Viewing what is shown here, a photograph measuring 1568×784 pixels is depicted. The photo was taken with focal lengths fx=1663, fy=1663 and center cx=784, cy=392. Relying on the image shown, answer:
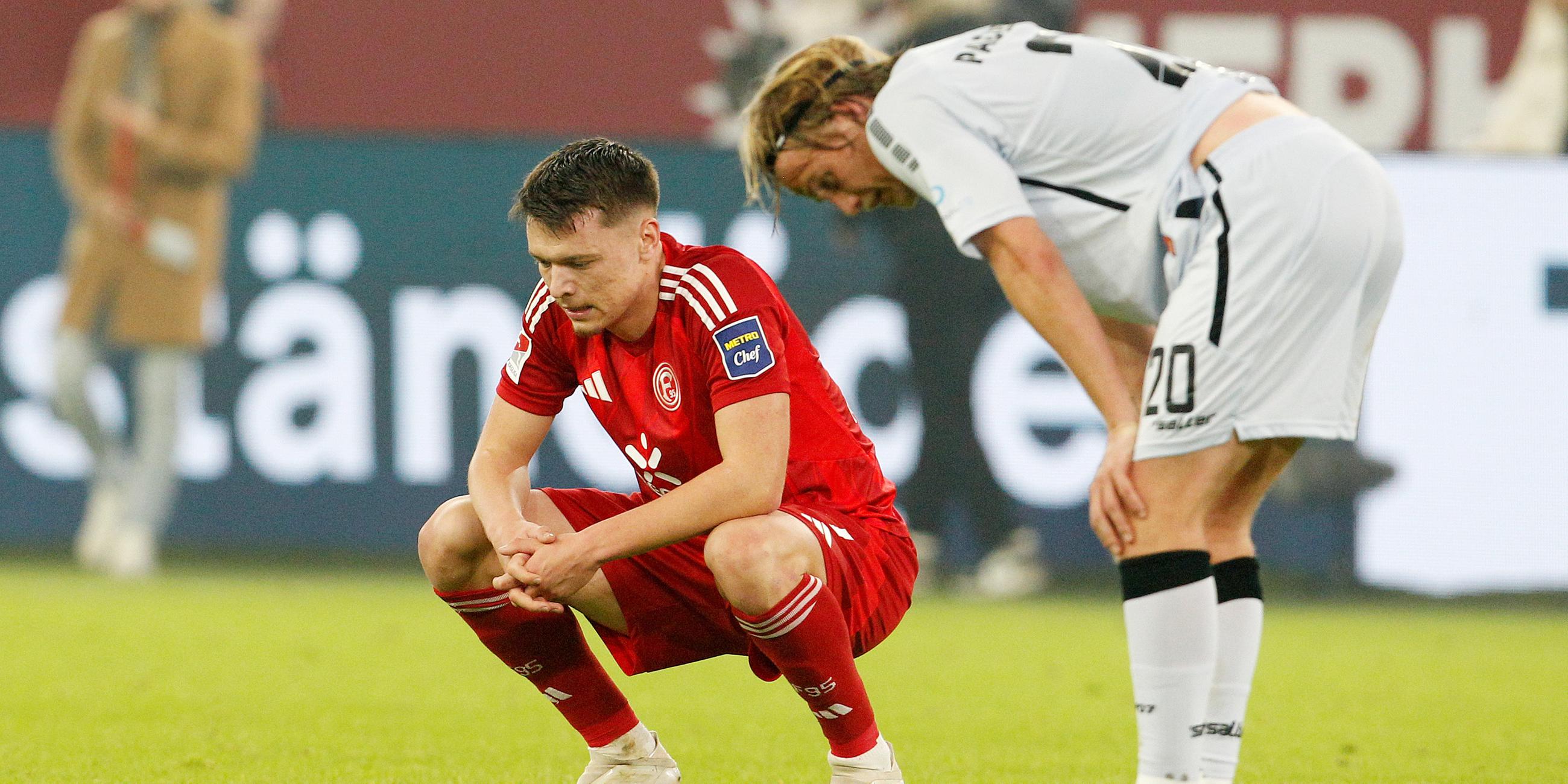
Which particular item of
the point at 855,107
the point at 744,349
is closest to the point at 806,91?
the point at 855,107

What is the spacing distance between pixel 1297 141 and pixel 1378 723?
7.39 ft

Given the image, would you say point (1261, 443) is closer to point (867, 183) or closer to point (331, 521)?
point (867, 183)

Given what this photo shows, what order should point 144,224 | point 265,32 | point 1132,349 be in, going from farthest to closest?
point 265,32, point 144,224, point 1132,349

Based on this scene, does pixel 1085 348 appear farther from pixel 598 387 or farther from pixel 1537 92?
pixel 1537 92

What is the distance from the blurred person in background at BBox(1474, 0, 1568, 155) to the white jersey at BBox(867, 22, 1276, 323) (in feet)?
22.5

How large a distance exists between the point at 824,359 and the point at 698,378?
481 centimetres

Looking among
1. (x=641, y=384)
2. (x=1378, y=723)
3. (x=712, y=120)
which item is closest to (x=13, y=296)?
(x=712, y=120)

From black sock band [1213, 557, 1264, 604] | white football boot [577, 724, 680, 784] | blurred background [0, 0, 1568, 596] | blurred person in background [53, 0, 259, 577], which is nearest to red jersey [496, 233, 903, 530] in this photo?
white football boot [577, 724, 680, 784]

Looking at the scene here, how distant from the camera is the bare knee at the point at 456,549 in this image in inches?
120

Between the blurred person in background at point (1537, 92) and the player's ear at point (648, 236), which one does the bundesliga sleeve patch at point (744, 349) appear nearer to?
the player's ear at point (648, 236)

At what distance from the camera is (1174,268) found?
9.45 ft

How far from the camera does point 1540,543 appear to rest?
24.4ft

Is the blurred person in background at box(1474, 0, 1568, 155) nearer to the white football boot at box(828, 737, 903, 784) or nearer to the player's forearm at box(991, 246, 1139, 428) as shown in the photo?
the player's forearm at box(991, 246, 1139, 428)

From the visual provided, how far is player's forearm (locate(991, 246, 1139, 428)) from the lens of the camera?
108 inches
